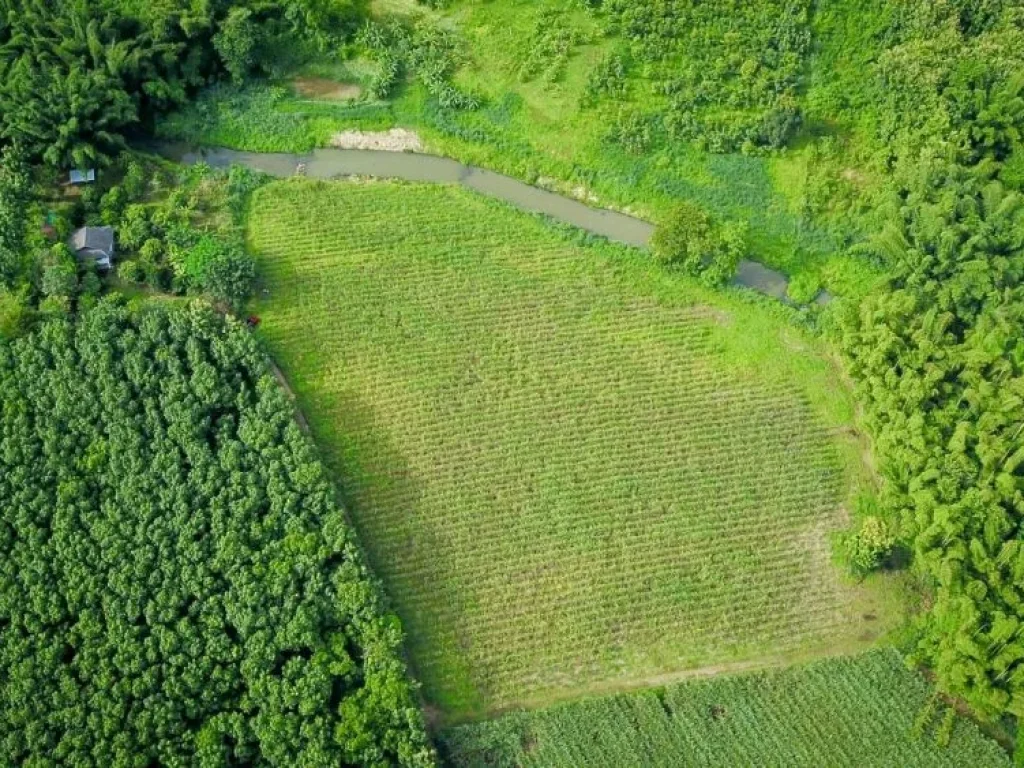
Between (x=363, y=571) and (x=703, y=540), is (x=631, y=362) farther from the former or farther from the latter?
(x=363, y=571)

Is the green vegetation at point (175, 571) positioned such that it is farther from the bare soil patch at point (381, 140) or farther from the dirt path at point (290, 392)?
the bare soil patch at point (381, 140)

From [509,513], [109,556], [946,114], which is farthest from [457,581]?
[946,114]

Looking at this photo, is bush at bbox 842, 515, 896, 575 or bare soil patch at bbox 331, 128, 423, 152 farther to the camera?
bare soil patch at bbox 331, 128, 423, 152

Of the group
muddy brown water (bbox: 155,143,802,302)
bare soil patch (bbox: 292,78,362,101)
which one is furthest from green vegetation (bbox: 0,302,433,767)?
bare soil patch (bbox: 292,78,362,101)

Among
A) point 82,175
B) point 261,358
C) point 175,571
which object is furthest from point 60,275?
point 175,571

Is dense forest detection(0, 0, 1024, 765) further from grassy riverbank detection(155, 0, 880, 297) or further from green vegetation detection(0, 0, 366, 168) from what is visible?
grassy riverbank detection(155, 0, 880, 297)

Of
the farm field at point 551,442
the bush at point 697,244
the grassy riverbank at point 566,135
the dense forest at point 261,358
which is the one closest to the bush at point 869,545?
the dense forest at point 261,358

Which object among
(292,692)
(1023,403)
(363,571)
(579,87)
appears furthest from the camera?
(579,87)
